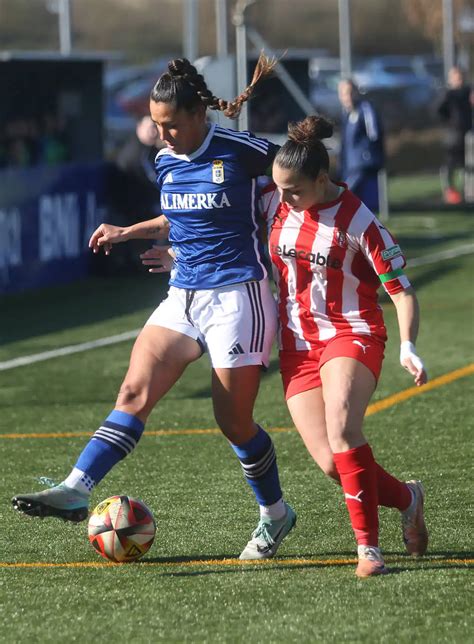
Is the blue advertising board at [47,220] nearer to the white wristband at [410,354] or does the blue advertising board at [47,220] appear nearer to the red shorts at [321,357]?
the red shorts at [321,357]

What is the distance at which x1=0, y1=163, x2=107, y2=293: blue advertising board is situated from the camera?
1558 cm

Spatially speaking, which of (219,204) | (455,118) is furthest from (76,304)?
(455,118)

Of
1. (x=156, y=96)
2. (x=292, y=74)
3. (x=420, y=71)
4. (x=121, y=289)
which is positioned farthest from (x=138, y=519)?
(x=420, y=71)

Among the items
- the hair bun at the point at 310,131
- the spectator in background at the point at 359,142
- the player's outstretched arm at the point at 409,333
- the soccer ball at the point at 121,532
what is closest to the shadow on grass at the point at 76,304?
the spectator in background at the point at 359,142

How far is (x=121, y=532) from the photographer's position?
238 inches

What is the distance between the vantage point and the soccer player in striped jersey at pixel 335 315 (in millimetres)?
5641

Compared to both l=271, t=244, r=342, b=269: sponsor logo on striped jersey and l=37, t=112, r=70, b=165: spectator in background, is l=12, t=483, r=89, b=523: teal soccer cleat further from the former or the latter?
l=37, t=112, r=70, b=165: spectator in background

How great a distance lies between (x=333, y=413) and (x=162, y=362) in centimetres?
76

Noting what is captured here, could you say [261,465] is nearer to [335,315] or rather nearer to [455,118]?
[335,315]

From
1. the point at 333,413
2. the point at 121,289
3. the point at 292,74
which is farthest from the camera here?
the point at 292,74

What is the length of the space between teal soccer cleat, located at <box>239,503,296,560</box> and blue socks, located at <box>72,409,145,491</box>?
0.69 m

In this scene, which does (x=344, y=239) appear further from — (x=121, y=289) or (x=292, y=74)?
(x=292, y=74)

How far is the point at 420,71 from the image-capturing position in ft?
147

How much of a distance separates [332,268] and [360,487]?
87 centimetres
